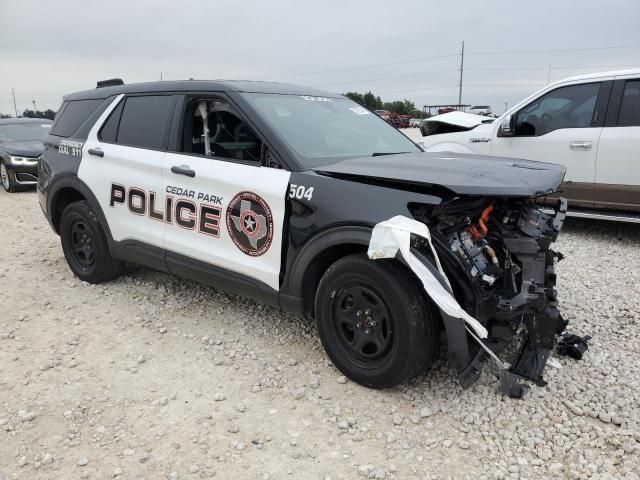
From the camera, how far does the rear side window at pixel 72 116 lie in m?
4.68

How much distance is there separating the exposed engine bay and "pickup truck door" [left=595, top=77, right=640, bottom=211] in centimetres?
327

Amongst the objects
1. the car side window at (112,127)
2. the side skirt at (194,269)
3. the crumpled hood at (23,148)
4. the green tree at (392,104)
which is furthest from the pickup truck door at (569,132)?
the green tree at (392,104)

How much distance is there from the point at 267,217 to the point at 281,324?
3.32 ft

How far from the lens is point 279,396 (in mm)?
2984

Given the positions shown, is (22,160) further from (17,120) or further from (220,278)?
(220,278)

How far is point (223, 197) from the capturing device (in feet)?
11.1

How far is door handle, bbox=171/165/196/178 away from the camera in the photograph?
3590mm

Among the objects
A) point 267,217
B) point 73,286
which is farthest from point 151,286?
point 267,217

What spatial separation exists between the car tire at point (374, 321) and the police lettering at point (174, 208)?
0.99m

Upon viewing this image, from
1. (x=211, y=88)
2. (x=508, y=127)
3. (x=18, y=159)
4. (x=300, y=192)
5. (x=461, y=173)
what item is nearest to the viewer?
(x=461, y=173)

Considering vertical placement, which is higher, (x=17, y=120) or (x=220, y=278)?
(x=17, y=120)

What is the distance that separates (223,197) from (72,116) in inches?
94.8

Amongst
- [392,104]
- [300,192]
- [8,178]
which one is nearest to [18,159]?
[8,178]

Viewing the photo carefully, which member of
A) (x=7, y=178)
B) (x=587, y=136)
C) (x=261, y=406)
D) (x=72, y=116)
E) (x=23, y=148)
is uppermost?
(x=72, y=116)
